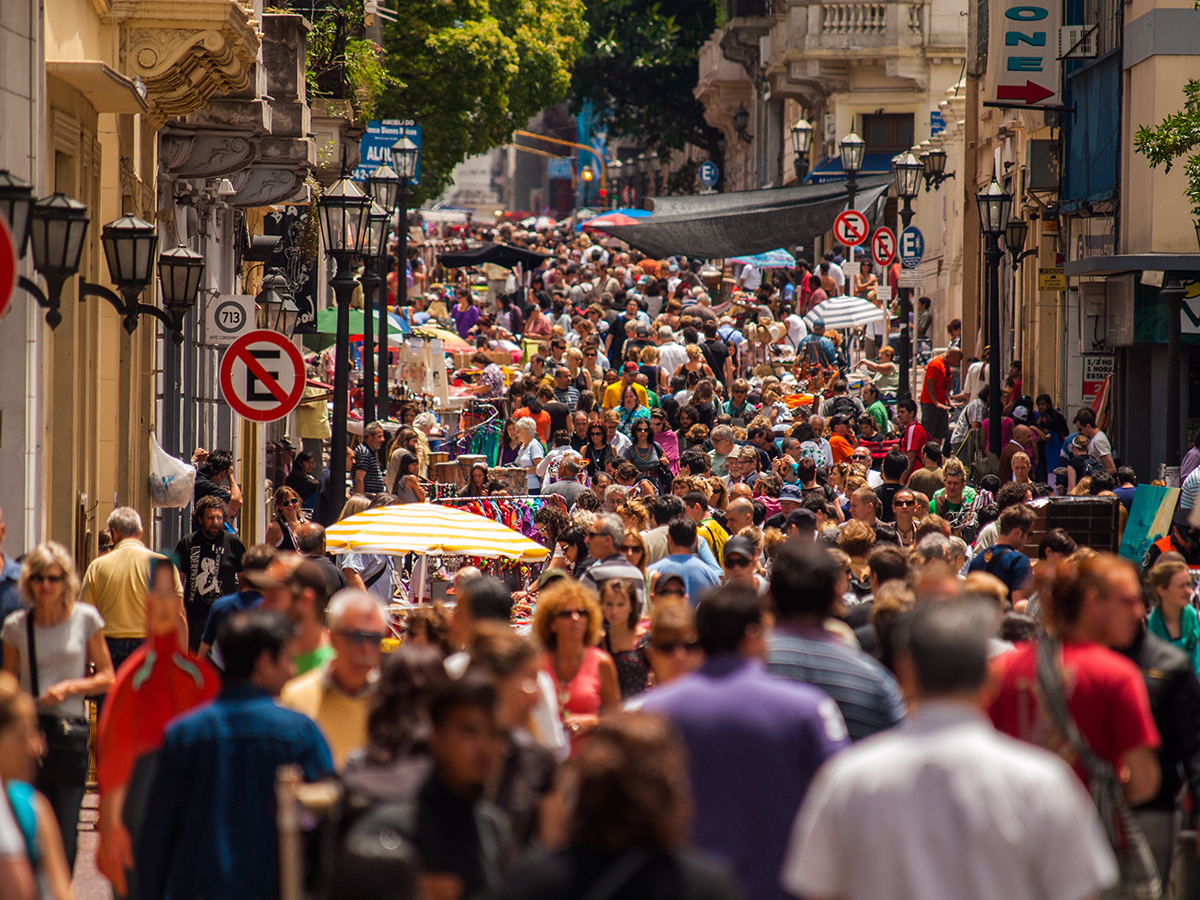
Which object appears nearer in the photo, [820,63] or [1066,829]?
[1066,829]

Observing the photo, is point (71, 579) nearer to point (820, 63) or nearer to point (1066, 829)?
point (1066, 829)

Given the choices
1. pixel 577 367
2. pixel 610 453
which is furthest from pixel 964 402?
pixel 610 453

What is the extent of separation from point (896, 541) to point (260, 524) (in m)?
14.6

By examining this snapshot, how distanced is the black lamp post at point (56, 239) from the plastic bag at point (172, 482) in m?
6.20

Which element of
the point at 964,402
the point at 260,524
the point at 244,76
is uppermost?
the point at 244,76

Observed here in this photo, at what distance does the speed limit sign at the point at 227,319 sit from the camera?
1875 cm

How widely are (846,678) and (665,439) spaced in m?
14.3

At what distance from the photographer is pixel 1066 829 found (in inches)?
Result: 168

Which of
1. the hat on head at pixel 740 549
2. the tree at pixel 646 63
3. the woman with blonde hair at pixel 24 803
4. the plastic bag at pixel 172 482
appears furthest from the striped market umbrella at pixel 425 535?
the tree at pixel 646 63

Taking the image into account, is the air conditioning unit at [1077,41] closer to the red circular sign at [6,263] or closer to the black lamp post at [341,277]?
the black lamp post at [341,277]

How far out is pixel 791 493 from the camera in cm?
1641

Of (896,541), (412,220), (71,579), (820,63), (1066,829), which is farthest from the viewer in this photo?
(412,220)

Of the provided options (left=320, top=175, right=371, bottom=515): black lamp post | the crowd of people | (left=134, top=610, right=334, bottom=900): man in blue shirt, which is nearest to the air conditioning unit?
(left=320, top=175, right=371, bottom=515): black lamp post

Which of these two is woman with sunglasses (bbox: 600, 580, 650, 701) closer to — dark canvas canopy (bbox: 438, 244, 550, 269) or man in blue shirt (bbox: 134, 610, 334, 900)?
man in blue shirt (bbox: 134, 610, 334, 900)
